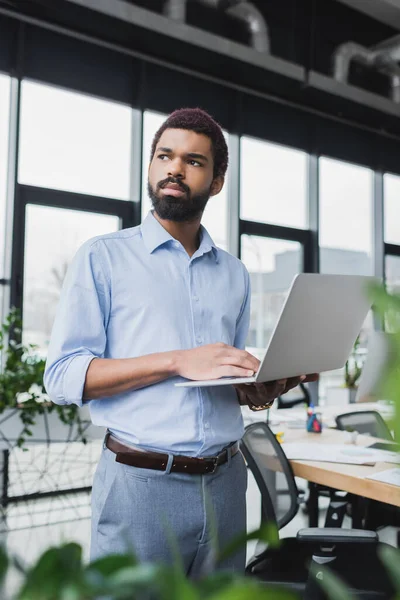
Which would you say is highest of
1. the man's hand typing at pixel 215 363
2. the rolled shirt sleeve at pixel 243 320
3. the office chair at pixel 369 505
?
the rolled shirt sleeve at pixel 243 320

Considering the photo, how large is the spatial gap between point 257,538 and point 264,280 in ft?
19.0

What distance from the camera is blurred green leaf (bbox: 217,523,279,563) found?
1.22ft

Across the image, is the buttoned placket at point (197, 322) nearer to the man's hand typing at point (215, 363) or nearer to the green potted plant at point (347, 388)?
the man's hand typing at point (215, 363)

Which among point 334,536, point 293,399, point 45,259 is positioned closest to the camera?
point 334,536

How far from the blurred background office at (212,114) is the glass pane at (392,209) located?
31 mm

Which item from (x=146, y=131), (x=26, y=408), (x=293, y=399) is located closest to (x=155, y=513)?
(x=26, y=408)

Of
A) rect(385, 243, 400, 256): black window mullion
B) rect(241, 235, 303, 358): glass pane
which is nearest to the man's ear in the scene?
rect(241, 235, 303, 358): glass pane

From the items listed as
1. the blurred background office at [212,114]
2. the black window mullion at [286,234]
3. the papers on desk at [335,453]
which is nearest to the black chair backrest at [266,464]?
the papers on desk at [335,453]

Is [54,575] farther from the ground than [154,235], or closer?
closer

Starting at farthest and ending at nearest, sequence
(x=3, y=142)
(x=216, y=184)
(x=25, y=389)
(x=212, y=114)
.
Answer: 1. (x=212, y=114)
2. (x=3, y=142)
3. (x=25, y=389)
4. (x=216, y=184)

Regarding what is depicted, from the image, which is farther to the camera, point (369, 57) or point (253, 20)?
point (369, 57)

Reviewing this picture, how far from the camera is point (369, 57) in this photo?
617 cm

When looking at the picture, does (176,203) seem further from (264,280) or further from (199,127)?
(264,280)

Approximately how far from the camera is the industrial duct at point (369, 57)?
5950mm
